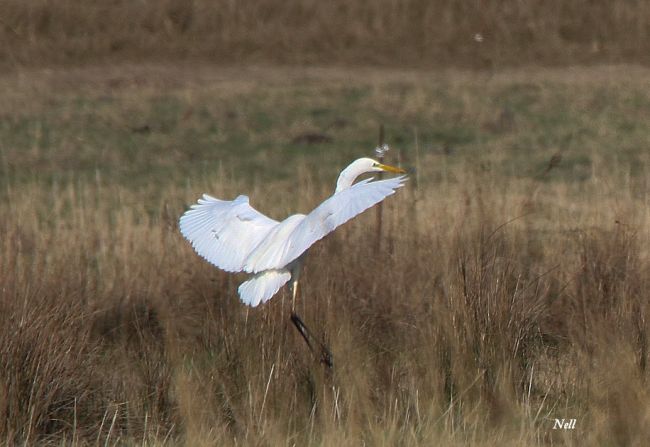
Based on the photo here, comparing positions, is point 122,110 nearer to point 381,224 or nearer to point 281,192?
point 281,192

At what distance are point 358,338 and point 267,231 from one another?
0.76m

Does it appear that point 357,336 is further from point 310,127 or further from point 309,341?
point 310,127

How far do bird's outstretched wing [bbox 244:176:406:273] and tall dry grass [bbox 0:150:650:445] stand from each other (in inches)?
17.1

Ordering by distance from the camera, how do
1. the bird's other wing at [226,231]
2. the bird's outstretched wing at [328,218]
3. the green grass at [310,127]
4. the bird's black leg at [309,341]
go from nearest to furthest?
the bird's outstretched wing at [328,218] → the bird's black leg at [309,341] → the bird's other wing at [226,231] → the green grass at [310,127]

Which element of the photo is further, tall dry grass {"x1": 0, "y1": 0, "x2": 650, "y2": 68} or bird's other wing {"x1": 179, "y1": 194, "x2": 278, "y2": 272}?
tall dry grass {"x1": 0, "y1": 0, "x2": 650, "y2": 68}

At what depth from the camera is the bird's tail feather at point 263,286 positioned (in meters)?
5.11

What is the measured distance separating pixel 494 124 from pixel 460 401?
33.3 feet

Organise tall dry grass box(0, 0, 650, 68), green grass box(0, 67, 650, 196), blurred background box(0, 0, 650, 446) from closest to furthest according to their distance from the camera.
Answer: blurred background box(0, 0, 650, 446)
green grass box(0, 67, 650, 196)
tall dry grass box(0, 0, 650, 68)

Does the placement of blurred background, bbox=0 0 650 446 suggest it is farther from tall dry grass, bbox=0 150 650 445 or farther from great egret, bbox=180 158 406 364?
great egret, bbox=180 158 406 364

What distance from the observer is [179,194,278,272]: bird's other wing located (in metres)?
5.39

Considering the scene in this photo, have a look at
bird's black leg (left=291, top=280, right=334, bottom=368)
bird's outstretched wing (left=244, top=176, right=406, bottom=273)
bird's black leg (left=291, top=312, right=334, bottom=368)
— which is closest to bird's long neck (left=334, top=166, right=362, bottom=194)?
bird's outstretched wing (left=244, top=176, right=406, bottom=273)

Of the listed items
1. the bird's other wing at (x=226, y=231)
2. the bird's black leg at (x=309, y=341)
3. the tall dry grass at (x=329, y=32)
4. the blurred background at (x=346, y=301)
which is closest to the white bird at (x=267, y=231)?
the bird's other wing at (x=226, y=231)

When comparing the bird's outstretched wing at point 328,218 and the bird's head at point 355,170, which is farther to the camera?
Answer: the bird's head at point 355,170

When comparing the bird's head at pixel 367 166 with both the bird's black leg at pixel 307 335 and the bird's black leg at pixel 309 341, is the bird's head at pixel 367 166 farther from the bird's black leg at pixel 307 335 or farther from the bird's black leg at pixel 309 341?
the bird's black leg at pixel 309 341
